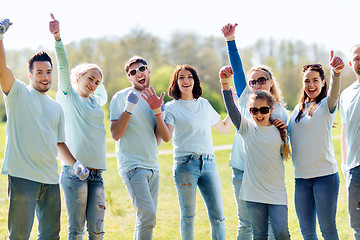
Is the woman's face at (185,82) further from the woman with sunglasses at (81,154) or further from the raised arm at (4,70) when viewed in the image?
the raised arm at (4,70)

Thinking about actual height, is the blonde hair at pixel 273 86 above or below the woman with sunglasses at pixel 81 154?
above

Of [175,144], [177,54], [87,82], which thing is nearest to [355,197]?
[175,144]

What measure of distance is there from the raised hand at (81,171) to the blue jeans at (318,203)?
66.3 inches

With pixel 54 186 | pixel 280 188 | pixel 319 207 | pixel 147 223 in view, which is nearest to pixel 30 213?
pixel 54 186

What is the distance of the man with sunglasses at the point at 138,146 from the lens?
3.51 m

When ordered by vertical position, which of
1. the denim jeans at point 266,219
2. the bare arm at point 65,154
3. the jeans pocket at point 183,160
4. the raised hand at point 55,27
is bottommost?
the denim jeans at point 266,219

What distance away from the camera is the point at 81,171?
3238 mm

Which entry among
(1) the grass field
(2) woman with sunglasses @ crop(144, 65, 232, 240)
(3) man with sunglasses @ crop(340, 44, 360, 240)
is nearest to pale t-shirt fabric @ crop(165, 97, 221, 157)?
(2) woman with sunglasses @ crop(144, 65, 232, 240)

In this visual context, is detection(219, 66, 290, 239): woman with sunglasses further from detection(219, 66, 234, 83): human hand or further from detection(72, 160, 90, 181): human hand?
detection(72, 160, 90, 181): human hand

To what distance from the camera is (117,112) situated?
3654mm

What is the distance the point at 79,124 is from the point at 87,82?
385 millimetres

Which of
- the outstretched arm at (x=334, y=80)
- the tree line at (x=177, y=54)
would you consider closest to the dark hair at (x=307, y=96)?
the outstretched arm at (x=334, y=80)

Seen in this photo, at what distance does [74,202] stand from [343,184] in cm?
894

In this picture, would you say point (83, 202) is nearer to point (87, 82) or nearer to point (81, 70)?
point (87, 82)
